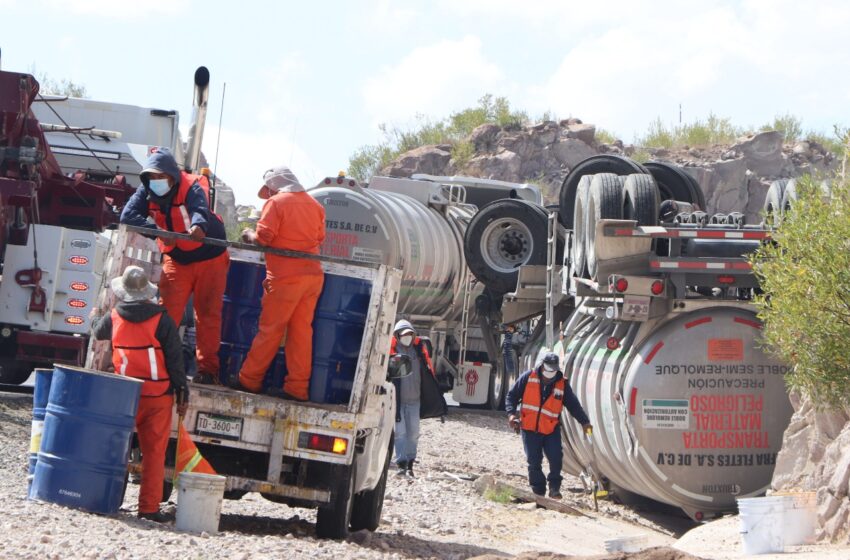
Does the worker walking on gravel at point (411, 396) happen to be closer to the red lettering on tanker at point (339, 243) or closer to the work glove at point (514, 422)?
the work glove at point (514, 422)

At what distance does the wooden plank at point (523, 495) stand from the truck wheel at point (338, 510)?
3.82 m

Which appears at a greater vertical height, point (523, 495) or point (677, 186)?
point (677, 186)

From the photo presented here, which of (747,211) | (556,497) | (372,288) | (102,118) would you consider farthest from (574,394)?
(747,211)

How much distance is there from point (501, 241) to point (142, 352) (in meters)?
8.42

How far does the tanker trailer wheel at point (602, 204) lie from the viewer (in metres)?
12.1

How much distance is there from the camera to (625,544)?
371 inches

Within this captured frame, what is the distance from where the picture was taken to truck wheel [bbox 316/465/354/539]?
863 centimetres

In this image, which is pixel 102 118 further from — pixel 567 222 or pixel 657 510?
pixel 657 510

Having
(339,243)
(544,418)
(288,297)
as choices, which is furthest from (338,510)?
(339,243)

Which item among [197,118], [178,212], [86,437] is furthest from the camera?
[197,118]

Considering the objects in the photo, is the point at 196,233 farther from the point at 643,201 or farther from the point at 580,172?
the point at 580,172

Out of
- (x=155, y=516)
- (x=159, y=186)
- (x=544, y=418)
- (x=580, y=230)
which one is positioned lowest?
(x=155, y=516)

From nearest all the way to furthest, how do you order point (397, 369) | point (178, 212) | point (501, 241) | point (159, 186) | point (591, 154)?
point (159, 186)
point (178, 212)
point (397, 369)
point (501, 241)
point (591, 154)

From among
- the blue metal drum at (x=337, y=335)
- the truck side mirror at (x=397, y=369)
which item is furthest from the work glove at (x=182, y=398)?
the truck side mirror at (x=397, y=369)
